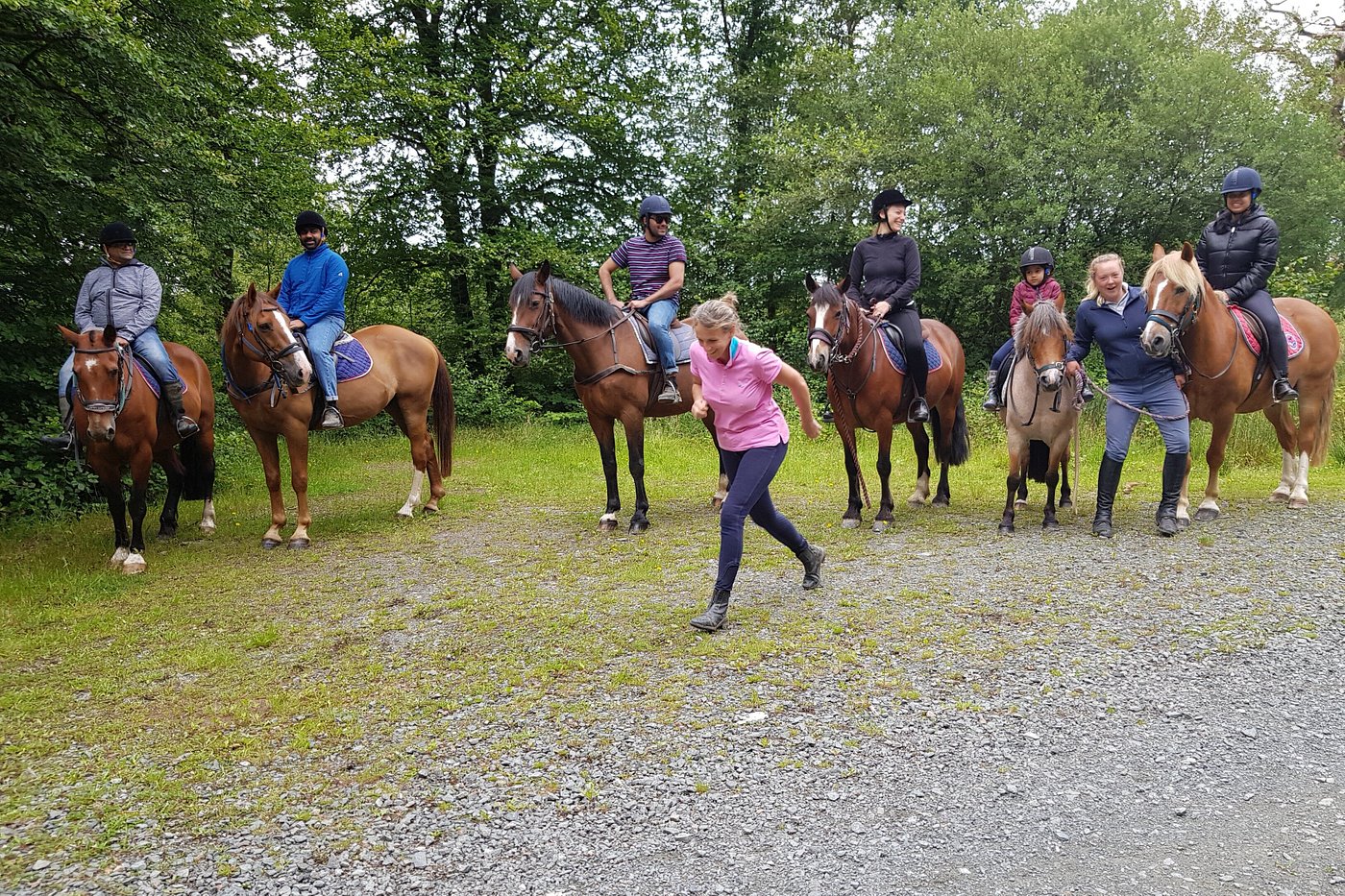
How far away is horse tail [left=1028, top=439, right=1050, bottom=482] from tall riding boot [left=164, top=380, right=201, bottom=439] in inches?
313

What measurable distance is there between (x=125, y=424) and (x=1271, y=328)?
10.3m

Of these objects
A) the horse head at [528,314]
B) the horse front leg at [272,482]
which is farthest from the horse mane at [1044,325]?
the horse front leg at [272,482]

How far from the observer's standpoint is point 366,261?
17.8 m

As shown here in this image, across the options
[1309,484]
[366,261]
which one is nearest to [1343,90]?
[1309,484]

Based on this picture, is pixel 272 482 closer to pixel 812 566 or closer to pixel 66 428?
pixel 66 428

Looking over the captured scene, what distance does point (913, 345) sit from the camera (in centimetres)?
749

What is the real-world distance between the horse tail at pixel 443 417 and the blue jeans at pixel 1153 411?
6.97 meters

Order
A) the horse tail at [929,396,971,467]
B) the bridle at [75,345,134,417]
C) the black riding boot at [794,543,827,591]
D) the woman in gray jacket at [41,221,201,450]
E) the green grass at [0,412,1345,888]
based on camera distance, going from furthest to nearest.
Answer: the horse tail at [929,396,971,467] → the woman in gray jacket at [41,221,201,450] → the bridle at [75,345,134,417] → the black riding boot at [794,543,827,591] → the green grass at [0,412,1345,888]

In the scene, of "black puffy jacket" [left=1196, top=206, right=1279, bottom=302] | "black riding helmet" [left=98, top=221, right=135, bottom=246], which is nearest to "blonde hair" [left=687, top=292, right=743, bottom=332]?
"black puffy jacket" [left=1196, top=206, right=1279, bottom=302]

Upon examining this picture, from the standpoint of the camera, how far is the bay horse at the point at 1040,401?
658 centimetres

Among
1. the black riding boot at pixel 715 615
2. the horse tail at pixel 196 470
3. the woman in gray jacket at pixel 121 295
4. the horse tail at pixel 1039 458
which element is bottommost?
the black riding boot at pixel 715 615

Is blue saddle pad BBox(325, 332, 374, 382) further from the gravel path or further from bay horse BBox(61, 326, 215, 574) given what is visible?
the gravel path

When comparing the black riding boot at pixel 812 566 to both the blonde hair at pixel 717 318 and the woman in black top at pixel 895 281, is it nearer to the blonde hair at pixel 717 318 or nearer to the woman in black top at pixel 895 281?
the blonde hair at pixel 717 318

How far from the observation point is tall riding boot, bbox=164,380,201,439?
23.9 feet
